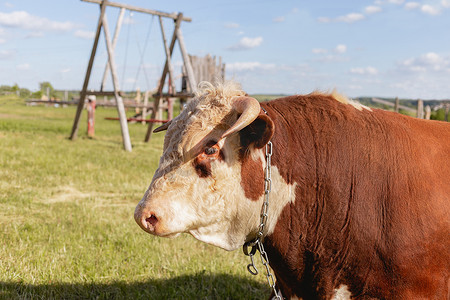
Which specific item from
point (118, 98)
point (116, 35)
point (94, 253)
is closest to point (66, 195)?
point (94, 253)

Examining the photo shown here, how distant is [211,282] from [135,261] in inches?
36.0

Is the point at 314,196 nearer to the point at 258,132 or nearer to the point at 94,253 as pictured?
the point at 258,132

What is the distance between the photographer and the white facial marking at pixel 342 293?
8.31ft

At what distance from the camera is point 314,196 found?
8.32 ft

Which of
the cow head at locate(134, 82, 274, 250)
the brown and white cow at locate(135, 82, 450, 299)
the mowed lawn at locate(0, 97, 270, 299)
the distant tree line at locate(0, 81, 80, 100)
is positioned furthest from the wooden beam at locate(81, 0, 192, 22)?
the distant tree line at locate(0, 81, 80, 100)

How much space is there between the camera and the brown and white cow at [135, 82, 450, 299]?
94.6 inches

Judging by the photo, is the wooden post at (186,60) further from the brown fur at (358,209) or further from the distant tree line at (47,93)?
the distant tree line at (47,93)

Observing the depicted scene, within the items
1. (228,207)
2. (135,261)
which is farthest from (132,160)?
(228,207)

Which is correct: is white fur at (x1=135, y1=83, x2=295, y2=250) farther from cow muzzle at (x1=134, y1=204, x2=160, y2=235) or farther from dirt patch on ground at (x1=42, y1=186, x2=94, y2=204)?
dirt patch on ground at (x1=42, y1=186, x2=94, y2=204)

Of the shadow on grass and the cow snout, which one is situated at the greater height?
the cow snout

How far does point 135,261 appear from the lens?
15.6ft

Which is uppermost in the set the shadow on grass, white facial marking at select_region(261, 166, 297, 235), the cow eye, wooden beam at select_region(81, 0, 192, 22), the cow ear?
wooden beam at select_region(81, 0, 192, 22)

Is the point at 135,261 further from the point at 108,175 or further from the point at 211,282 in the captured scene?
the point at 108,175

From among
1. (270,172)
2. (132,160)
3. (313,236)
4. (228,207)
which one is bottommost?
(132,160)
